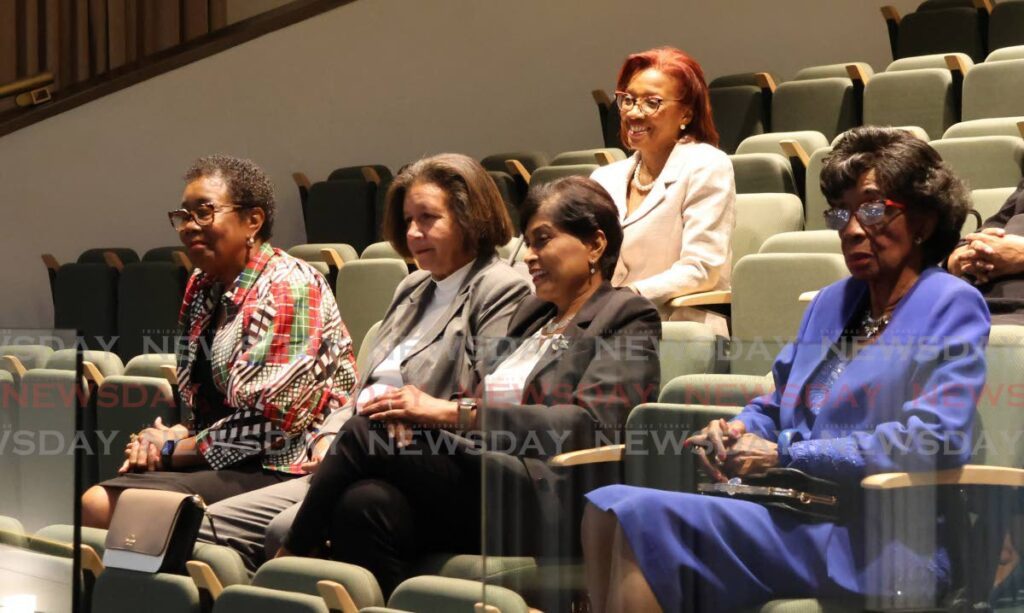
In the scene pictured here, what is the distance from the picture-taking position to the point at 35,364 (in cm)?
118

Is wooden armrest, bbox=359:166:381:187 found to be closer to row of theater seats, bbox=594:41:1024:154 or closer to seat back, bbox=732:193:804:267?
row of theater seats, bbox=594:41:1024:154

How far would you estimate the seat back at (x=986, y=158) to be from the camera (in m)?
1.68

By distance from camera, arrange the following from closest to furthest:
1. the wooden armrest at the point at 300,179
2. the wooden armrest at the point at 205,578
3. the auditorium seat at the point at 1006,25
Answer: the wooden armrest at the point at 205,578
the auditorium seat at the point at 1006,25
the wooden armrest at the point at 300,179

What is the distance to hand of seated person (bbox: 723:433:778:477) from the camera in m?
0.93

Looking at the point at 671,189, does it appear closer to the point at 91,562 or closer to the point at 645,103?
the point at 645,103

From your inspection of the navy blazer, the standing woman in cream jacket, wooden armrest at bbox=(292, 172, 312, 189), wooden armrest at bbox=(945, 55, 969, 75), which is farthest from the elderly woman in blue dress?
wooden armrest at bbox=(292, 172, 312, 189)

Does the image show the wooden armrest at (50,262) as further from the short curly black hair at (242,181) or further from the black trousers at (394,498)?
the black trousers at (394,498)

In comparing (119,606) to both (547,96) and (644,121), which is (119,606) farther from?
(547,96)

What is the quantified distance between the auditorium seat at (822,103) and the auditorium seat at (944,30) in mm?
187

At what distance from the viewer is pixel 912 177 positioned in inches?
41.3

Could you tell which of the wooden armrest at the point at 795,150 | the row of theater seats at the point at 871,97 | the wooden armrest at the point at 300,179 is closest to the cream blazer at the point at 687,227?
the wooden armrest at the point at 795,150

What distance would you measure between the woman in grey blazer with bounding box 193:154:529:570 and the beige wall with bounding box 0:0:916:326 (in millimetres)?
1550

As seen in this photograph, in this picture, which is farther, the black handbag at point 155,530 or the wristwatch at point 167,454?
the wristwatch at point 167,454

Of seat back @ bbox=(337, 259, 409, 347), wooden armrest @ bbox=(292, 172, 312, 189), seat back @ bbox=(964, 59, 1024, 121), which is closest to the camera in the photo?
seat back @ bbox=(337, 259, 409, 347)
